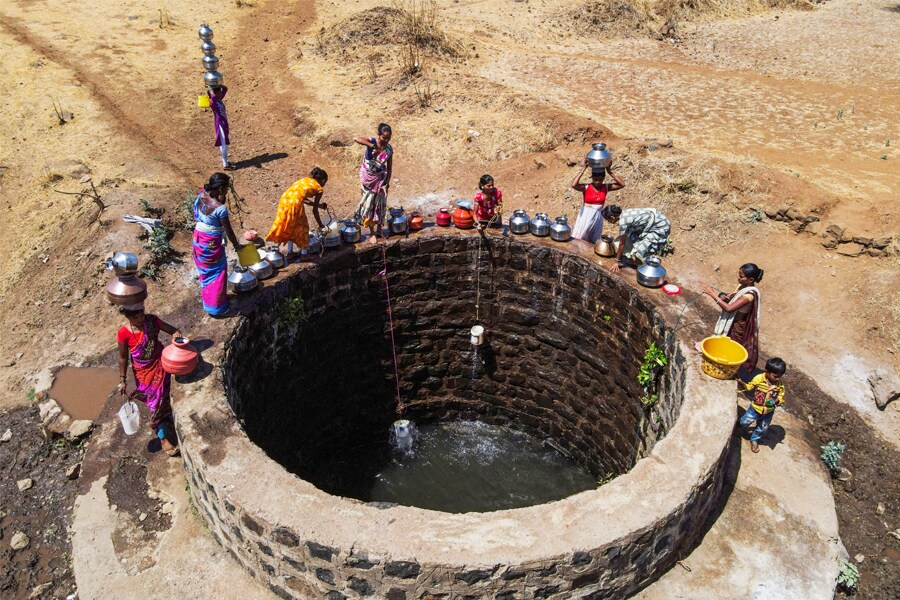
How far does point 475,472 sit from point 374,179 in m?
3.57

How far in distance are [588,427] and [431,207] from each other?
437 centimetres

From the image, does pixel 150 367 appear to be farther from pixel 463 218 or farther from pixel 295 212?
pixel 463 218

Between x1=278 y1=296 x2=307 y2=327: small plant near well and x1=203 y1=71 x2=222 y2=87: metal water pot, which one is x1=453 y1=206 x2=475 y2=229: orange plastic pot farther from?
x1=203 y1=71 x2=222 y2=87: metal water pot

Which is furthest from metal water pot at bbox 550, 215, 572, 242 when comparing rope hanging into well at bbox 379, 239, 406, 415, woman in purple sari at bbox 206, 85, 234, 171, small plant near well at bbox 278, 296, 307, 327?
woman in purple sari at bbox 206, 85, 234, 171

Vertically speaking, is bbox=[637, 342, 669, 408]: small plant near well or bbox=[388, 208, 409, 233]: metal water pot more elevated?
bbox=[388, 208, 409, 233]: metal water pot

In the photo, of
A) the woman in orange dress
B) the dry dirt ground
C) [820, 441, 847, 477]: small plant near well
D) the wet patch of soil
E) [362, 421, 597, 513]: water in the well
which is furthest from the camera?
the dry dirt ground

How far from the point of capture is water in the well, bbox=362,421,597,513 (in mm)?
6992

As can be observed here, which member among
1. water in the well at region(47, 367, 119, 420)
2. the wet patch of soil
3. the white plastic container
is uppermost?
the white plastic container

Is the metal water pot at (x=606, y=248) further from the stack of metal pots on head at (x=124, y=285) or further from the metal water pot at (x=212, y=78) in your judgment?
the metal water pot at (x=212, y=78)

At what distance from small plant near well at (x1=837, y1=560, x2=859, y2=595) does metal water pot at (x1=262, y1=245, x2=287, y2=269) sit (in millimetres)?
4950

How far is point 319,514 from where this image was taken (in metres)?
3.49

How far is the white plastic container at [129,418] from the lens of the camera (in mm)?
4609

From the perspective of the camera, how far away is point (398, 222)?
255 inches

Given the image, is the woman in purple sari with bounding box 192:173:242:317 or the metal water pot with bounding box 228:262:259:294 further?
the metal water pot with bounding box 228:262:259:294
